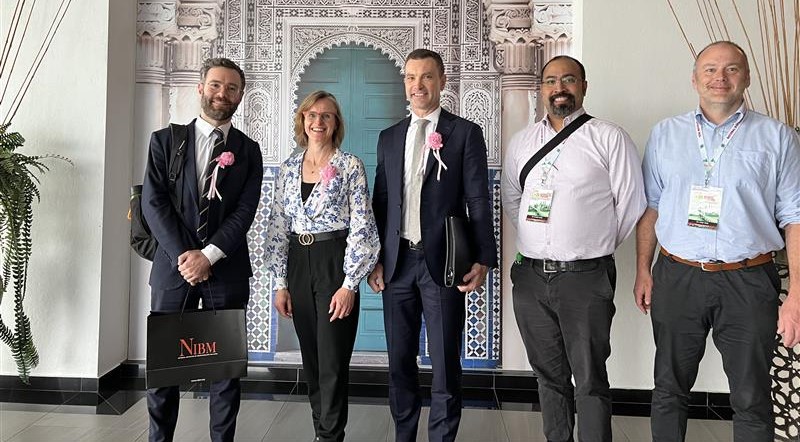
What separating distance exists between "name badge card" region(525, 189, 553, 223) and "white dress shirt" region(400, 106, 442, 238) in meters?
0.52

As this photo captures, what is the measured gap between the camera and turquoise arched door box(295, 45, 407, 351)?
421 cm

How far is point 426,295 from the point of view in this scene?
8.63ft

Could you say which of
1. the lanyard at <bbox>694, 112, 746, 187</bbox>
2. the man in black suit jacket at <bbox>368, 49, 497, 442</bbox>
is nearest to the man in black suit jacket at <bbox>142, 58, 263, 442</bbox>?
the man in black suit jacket at <bbox>368, 49, 497, 442</bbox>

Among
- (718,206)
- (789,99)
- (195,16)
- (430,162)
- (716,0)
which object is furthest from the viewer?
(195,16)

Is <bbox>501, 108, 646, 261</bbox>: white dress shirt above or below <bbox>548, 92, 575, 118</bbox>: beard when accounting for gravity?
below

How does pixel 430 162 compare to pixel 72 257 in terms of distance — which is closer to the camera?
pixel 430 162

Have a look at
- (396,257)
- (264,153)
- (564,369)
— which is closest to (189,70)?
(264,153)

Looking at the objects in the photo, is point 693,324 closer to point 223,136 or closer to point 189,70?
point 223,136

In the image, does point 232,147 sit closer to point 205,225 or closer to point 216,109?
point 216,109

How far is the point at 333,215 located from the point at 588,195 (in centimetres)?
115

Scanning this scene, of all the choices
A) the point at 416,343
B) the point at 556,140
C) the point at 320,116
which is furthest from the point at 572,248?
the point at 320,116

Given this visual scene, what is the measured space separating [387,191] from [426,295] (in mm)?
519

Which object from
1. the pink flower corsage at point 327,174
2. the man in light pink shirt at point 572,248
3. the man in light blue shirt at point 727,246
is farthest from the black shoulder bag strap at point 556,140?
the pink flower corsage at point 327,174

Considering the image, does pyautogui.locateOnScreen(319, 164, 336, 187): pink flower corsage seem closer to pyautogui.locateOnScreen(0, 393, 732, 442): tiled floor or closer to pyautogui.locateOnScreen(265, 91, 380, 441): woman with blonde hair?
pyautogui.locateOnScreen(265, 91, 380, 441): woman with blonde hair
